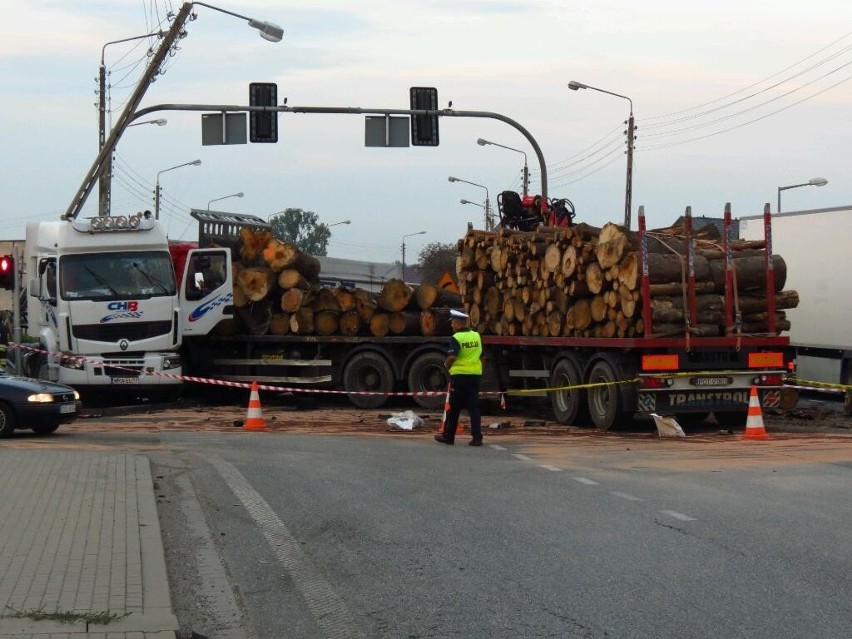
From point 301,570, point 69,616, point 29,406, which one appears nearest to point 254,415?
point 29,406

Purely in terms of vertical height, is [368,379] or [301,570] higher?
[368,379]

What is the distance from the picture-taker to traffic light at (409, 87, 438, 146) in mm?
26688

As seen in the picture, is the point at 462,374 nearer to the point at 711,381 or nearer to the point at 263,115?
the point at 711,381

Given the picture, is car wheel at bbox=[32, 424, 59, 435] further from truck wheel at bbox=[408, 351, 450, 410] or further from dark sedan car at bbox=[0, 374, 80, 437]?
truck wheel at bbox=[408, 351, 450, 410]

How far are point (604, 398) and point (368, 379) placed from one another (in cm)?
615

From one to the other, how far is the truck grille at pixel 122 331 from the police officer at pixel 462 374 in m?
7.90

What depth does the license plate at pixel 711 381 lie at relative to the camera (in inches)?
672

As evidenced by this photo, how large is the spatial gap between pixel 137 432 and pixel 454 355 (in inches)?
198

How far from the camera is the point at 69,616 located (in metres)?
6.12

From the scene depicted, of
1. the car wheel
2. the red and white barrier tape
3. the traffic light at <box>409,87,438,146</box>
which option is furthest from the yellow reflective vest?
the traffic light at <box>409,87,438,146</box>

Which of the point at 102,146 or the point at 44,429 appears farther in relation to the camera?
the point at 102,146

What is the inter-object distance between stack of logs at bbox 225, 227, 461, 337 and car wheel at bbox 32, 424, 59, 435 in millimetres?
6841

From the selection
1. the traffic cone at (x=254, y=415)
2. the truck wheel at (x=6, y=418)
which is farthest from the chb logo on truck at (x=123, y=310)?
the truck wheel at (x=6, y=418)

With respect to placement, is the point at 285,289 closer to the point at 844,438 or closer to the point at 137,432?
the point at 137,432
